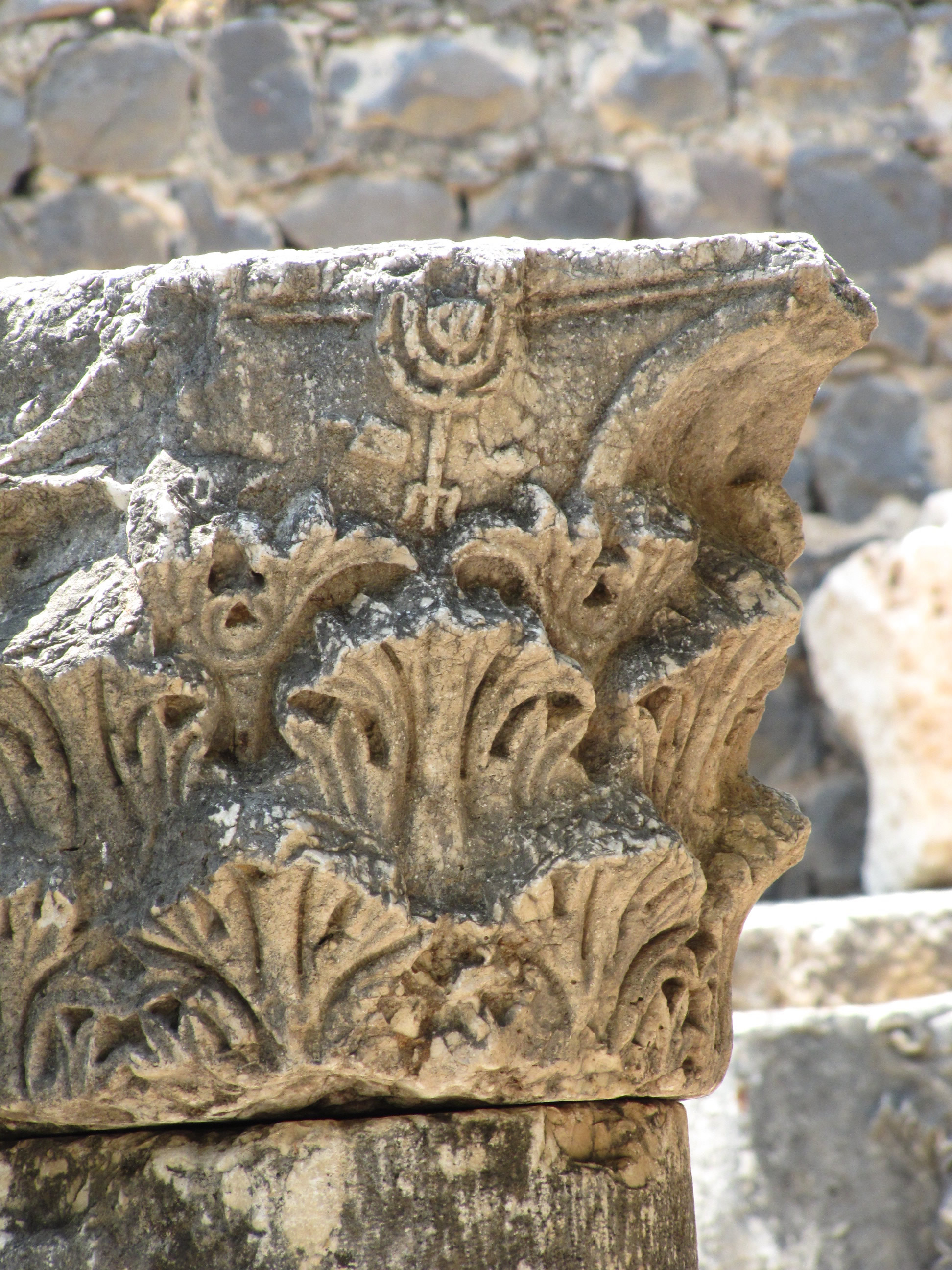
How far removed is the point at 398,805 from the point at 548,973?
22 cm

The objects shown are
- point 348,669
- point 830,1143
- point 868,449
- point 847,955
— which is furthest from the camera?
point 868,449

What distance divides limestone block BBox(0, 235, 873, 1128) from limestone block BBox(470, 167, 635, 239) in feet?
8.35

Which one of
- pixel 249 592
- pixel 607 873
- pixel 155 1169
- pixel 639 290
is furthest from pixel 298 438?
pixel 155 1169

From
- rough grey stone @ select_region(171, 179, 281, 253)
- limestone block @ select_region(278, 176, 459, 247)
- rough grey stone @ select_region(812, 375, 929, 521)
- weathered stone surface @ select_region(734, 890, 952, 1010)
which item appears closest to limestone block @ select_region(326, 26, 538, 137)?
limestone block @ select_region(278, 176, 459, 247)

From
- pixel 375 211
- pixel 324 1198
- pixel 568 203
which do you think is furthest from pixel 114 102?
pixel 324 1198

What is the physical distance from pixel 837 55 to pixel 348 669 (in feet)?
10.5

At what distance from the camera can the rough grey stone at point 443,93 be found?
3.67 meters

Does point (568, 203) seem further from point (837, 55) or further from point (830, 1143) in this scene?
point (830, 1143)

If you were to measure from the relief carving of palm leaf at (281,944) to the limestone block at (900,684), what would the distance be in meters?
2.16

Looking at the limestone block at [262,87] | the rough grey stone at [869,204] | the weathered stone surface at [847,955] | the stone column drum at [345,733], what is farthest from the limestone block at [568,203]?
the stone column drum at [345,733]

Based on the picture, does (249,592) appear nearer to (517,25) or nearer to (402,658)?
(402,658)

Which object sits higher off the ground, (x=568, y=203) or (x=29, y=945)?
(x=568, y=203)

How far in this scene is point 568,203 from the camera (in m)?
3.72

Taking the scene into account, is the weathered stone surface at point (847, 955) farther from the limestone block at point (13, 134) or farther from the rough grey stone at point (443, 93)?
the limestone block at point (13, 134)
